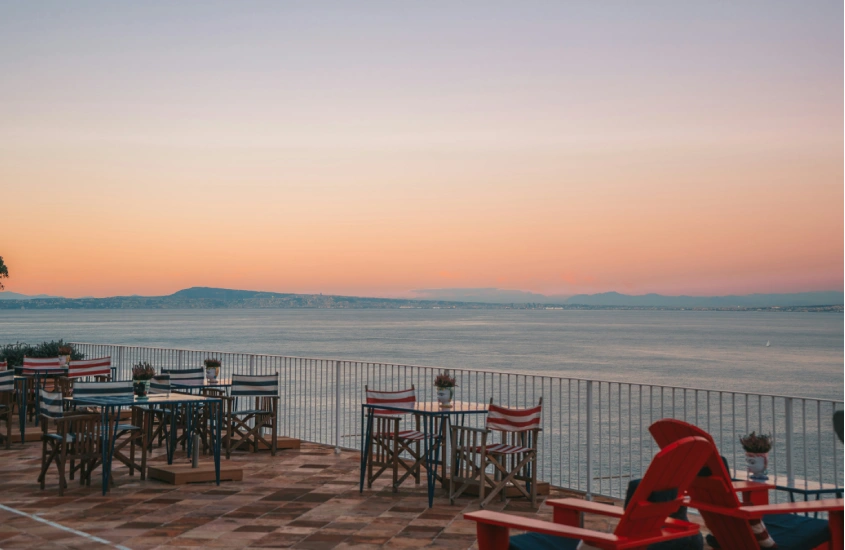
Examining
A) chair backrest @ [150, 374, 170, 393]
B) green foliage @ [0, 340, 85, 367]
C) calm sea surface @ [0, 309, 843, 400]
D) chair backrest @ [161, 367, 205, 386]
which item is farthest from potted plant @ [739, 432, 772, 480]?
calm sea surface @ [0, 309, 843, 400]

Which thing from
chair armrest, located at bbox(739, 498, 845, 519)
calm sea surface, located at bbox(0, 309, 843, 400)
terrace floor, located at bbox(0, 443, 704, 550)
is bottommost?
calm sea surface, located at bbox(0, 309, 843, 400)

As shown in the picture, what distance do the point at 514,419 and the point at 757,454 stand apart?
2.57 m

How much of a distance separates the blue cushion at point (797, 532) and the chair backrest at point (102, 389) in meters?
6.31

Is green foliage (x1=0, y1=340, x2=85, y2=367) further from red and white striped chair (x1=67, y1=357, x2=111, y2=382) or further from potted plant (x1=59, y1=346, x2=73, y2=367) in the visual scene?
red and white striped chair (x1=67, y1=357, x2=111, y2=382)

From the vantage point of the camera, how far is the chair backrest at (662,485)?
3.80 m

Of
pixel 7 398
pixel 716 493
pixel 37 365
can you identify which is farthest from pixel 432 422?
pixel 37 365

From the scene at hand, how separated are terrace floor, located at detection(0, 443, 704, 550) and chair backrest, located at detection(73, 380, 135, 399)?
0.94 meters

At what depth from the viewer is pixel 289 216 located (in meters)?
44.2

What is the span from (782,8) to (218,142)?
632 inches

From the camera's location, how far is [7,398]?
1123cm

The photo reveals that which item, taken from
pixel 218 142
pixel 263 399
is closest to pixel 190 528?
pixel 263 399

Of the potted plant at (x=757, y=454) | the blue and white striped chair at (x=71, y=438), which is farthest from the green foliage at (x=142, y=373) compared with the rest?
the potted plant at (x=757, y=454)

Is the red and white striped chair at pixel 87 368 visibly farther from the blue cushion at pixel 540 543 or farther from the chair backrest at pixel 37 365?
the blue cushion at pixel 540 543

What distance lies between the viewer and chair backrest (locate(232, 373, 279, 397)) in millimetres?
10008
